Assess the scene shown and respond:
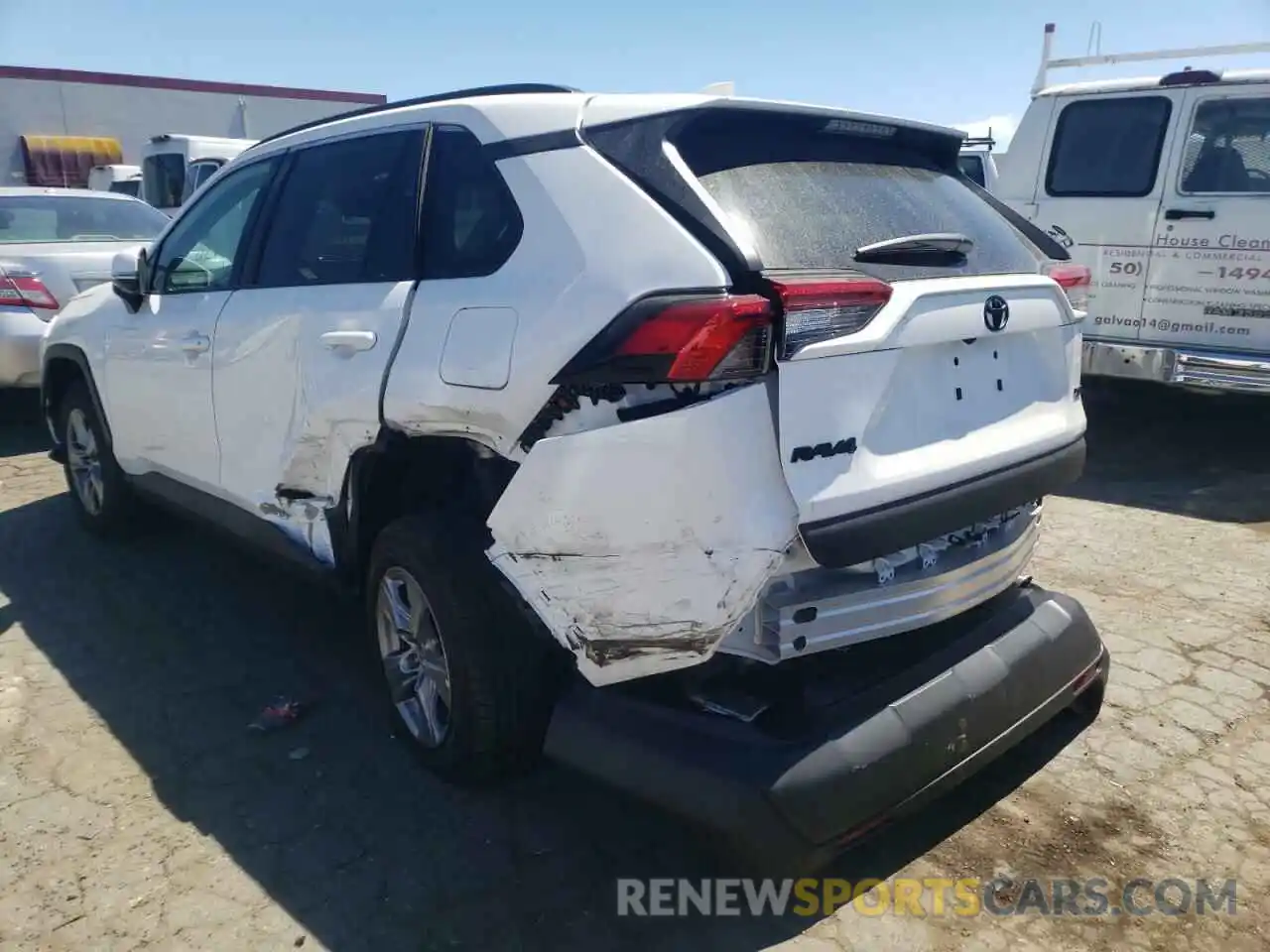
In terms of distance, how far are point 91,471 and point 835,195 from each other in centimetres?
423

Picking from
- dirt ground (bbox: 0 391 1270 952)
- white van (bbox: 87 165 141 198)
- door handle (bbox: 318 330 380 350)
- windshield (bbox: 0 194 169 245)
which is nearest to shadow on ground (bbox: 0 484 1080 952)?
dirt ground (bbox: 0 391 1270 952)

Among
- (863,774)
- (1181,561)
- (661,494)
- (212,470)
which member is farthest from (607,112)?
(1181,561)

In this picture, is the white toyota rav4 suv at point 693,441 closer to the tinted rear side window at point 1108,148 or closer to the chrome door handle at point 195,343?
the chrome door handle at point 195,343

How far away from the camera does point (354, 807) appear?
291 centimetres

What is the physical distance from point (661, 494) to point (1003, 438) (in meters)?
1.04

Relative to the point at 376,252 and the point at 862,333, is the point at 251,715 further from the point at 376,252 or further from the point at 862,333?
the point at 862,333

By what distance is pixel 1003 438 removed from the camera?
2605 mm

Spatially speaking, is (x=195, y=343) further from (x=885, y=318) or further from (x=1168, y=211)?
(x=1168, y=211)

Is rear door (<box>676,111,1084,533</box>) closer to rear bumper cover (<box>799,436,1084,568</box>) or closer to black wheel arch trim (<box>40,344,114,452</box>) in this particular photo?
rear bumper cover (<box>799,436,1084,568</box>)

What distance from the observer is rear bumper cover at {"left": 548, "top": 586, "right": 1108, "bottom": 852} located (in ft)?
7.06

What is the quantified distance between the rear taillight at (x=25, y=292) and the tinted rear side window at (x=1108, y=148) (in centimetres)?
703

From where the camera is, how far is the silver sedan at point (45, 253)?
22.3 ft

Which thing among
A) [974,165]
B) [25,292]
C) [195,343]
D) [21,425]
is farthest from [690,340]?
[974,165]

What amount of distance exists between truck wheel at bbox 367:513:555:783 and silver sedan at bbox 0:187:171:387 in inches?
207
